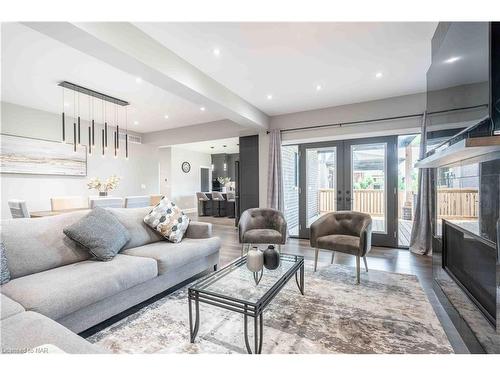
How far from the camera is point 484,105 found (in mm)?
1476

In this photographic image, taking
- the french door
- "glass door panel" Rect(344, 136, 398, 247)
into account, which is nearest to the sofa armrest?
the french door

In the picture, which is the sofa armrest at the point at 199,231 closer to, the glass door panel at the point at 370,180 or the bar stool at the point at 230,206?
the glass door panel at the point at 370,180

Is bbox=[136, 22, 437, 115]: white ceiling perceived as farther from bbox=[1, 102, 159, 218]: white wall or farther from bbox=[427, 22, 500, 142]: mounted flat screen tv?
bbox=[1, 102, 159, 218]: white wall

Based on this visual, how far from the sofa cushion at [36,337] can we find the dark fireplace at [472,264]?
7.85 feet

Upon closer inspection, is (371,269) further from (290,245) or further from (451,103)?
(451,103)

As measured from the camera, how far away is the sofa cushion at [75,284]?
1.52 m

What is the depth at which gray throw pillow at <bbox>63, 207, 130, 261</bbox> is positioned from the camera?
7.09 ft

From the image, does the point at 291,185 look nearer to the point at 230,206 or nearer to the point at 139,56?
the point at 230,206

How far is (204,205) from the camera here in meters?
9.24

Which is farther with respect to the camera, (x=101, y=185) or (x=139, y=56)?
(x=101, y=185)

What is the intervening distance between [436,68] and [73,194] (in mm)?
6736

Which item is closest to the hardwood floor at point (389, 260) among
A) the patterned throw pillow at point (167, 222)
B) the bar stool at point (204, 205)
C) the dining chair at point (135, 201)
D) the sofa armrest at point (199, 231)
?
the sofa armrest at point (199, 231)

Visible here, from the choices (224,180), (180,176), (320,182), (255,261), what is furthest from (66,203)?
(224,180)

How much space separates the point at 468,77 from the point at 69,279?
10.6ft
